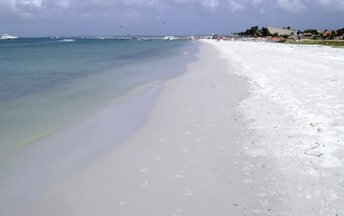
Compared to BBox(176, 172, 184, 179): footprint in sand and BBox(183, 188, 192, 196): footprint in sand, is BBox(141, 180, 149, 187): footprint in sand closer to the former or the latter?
BBox(176, 172, 184, 179): footprint in sand

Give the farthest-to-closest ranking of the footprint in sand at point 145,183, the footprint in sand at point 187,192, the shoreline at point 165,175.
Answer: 1. the footprint in sand at point 145,183
2. the footprint in sand at point 187,192
3. the shoreline at point 165,175

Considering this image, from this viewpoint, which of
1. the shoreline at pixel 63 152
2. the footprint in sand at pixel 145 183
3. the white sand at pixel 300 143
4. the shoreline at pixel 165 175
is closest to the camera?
the white sand at pixel 300 143

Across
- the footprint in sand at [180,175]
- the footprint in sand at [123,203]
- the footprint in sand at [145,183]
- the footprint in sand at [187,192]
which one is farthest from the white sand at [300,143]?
the footprint in sand at [123,203]

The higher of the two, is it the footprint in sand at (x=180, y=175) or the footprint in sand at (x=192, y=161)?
the footprint in sand at (x=180, y=175)

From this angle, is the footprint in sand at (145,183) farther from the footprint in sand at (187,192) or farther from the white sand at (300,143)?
the white sand at (300,143)

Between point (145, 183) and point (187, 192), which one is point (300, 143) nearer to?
point (187, 192)

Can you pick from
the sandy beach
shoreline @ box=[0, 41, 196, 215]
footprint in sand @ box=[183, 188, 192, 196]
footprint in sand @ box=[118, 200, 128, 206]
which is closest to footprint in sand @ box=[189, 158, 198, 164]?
A: the sandy beach

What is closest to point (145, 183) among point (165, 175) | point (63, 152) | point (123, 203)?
point (165, 175)

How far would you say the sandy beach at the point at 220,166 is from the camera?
19.6ft

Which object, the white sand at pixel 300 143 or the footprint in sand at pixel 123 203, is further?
the footprint in sand at pixel 123 203

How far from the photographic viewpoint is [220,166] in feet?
24.8

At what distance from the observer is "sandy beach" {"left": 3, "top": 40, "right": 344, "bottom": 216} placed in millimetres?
5988

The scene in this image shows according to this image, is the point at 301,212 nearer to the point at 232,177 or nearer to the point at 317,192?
the point at 317,192

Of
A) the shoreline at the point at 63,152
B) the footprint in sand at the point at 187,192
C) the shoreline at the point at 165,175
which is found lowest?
the shoreline at the point at 63,152
